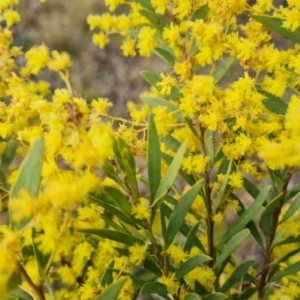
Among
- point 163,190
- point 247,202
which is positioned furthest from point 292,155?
point 247,202

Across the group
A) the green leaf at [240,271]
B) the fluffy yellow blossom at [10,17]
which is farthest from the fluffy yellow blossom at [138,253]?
the fluffy yellow blossom at [10,17]

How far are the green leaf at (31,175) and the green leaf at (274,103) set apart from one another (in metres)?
0.41

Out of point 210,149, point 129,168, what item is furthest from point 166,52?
point 129,168

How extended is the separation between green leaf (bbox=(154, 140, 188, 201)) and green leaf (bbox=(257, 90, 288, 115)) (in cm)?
23

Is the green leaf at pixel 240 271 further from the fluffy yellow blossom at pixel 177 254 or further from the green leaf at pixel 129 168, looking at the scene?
the green leaf at pixel 129 168

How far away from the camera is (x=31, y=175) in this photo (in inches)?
22.6

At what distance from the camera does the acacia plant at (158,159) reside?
0.59 meters

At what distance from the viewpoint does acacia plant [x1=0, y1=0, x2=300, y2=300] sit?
0.59m

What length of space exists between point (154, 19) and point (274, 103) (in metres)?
0.27

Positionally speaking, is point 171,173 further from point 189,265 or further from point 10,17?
point 10,17

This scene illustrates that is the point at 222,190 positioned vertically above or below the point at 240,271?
above

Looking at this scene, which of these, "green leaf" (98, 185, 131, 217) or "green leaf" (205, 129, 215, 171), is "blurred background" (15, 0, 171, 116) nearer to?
"green leaf" (205, 129, 215, 171)

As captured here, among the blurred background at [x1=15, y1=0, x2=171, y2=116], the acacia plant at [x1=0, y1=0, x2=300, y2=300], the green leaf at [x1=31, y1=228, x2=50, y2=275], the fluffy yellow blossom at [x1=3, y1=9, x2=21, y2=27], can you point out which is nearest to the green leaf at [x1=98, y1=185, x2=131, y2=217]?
the acacia plant at [x1=0, y1=0, x2=300, y2=300]

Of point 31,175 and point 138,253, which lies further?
point 138,253
